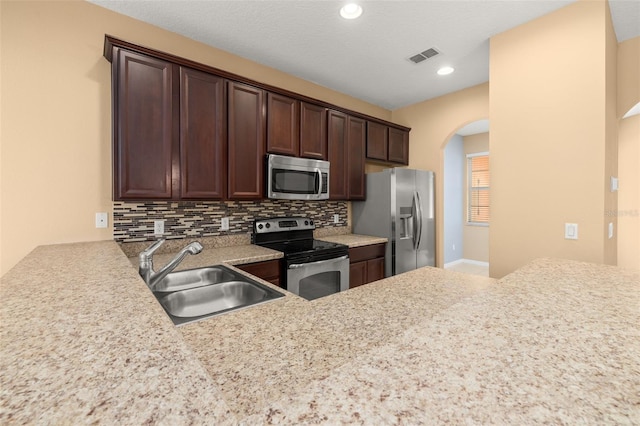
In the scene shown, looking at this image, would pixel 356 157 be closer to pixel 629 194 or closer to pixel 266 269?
pixel 266 269

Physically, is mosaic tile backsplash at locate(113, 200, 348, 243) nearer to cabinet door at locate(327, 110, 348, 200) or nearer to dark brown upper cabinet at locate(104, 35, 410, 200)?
dark brown upper cabinet at locate(104, 35, 410, 200)

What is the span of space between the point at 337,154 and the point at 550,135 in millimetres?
1944

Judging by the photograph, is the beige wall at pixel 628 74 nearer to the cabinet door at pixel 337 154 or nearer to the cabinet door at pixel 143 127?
the cabinet door at pixel 337 154

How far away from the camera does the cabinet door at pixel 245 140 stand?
242cm

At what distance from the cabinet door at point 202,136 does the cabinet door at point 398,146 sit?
7.84ft

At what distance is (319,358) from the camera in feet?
2.45

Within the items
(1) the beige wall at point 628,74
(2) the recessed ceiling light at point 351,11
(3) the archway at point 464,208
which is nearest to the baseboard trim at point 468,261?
(3) the archway at point 464,208

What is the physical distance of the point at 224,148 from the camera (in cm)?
239

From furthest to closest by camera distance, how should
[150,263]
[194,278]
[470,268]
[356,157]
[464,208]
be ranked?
[464,208], [470,268], [356,157], [194,278], [150,263]

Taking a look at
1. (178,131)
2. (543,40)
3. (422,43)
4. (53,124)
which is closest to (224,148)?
(178,131)

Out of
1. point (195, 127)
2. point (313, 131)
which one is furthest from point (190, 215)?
point (313, 131)

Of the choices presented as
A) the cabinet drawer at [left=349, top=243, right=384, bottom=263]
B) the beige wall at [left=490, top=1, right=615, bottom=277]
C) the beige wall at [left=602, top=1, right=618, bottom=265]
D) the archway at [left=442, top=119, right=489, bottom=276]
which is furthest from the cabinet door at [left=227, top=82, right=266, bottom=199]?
the archway at [left=442, top=119, right=489, bottom=276]

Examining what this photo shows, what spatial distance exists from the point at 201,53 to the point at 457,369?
3.01 metres

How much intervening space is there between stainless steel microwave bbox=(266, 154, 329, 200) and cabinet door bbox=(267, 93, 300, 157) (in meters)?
0.11
